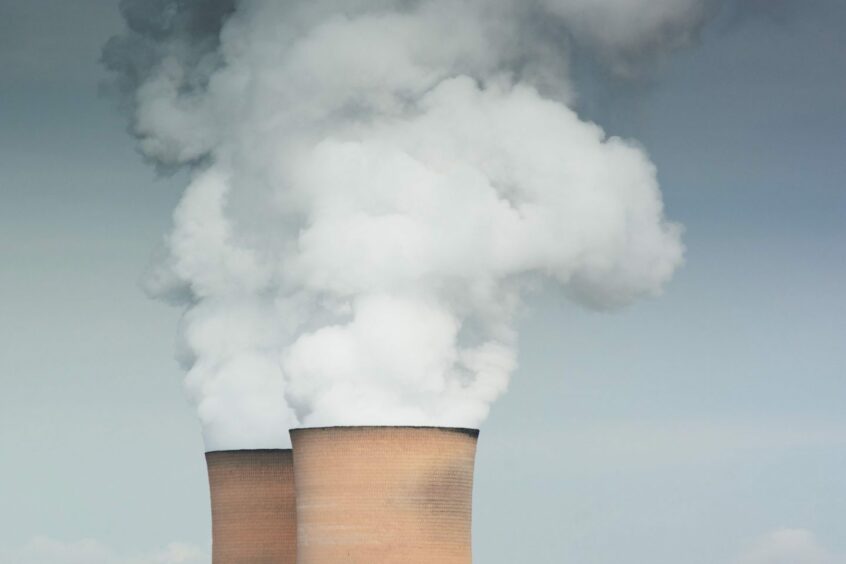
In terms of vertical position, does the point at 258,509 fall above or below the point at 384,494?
above

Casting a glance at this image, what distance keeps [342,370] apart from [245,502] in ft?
17.0

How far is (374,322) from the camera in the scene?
44.4 meters

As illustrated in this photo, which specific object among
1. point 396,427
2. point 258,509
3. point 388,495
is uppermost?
point 258,509

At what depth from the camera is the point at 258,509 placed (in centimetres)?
4778

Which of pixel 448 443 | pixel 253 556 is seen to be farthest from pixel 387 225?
pixel 253 556

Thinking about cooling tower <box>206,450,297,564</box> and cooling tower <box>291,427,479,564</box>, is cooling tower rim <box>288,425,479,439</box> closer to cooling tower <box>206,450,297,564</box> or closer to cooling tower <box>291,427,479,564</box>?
cooling tower <box>291,427,479,564</box>

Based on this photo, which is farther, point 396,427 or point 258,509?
point 258,509

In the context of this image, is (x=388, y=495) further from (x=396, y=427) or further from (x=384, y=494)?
(x=396, y=427)

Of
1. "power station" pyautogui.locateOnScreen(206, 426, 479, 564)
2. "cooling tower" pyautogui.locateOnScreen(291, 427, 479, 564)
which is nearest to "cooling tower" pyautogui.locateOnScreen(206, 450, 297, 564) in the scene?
"power station" pyautogui.locateOnScreen(206, 426, 479, 564)

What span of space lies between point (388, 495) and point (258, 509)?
22.1 feet

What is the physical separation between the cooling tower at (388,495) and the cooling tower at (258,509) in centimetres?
534

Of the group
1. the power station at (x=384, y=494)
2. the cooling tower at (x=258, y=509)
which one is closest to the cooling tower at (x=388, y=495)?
the power station at (x=384, y=494)

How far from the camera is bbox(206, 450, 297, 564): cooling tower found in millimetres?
47781

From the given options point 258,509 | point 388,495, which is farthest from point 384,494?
point 258,509
